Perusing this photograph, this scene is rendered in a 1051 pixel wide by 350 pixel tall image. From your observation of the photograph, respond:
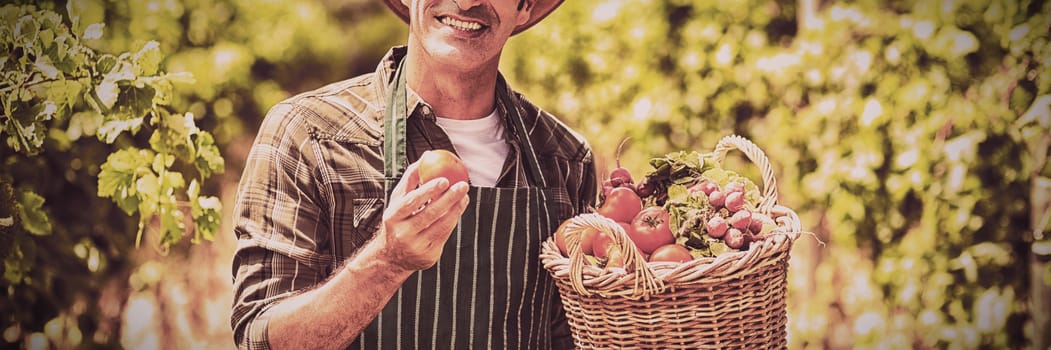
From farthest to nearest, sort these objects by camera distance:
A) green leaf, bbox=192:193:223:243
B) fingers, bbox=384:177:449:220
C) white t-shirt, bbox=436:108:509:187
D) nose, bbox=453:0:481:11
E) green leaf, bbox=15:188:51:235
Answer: green leaf, bbox=192:193:223:243, green leaf, bbox=15:188:51:235, white t-shirt, bbox=436:108:509:187, nose, bbox=453:0:481:11, fingers, bbox=384:177:449:220

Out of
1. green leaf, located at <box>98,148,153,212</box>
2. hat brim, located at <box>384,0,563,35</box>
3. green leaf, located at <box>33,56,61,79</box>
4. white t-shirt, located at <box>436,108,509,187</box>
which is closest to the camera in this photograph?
white t-shirt, located at <box>436,108,509,187</box>

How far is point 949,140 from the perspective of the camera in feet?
11.5

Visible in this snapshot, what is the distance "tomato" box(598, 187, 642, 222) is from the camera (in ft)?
6.52

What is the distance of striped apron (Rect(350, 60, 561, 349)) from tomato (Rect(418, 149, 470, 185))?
24 cm

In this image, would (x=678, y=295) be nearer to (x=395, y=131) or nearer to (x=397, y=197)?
(x=397, y=197)

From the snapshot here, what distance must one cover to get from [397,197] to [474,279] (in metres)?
0.45

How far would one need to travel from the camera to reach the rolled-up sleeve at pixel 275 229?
72.3 inches

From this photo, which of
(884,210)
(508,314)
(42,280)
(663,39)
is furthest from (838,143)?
(42,280)

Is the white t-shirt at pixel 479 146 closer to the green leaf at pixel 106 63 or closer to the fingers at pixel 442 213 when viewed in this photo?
the fingers at pixel 442 213

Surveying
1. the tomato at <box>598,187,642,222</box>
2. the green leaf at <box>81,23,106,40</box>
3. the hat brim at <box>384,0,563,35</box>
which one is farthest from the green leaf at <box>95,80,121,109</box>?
the tomato at <box>598,187,642,222</box>

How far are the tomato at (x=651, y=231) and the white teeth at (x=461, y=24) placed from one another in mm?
506

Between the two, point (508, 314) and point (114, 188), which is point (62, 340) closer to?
point (114, 188)

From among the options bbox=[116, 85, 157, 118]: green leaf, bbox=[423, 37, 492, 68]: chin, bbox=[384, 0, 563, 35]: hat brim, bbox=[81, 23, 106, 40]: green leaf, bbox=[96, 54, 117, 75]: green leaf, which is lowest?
bbox=[116, 85, 157, 118]: green leaf

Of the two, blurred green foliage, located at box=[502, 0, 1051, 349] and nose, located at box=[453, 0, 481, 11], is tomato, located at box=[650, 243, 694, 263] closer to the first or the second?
nose, located at box=[453, 0, 481, 11]
